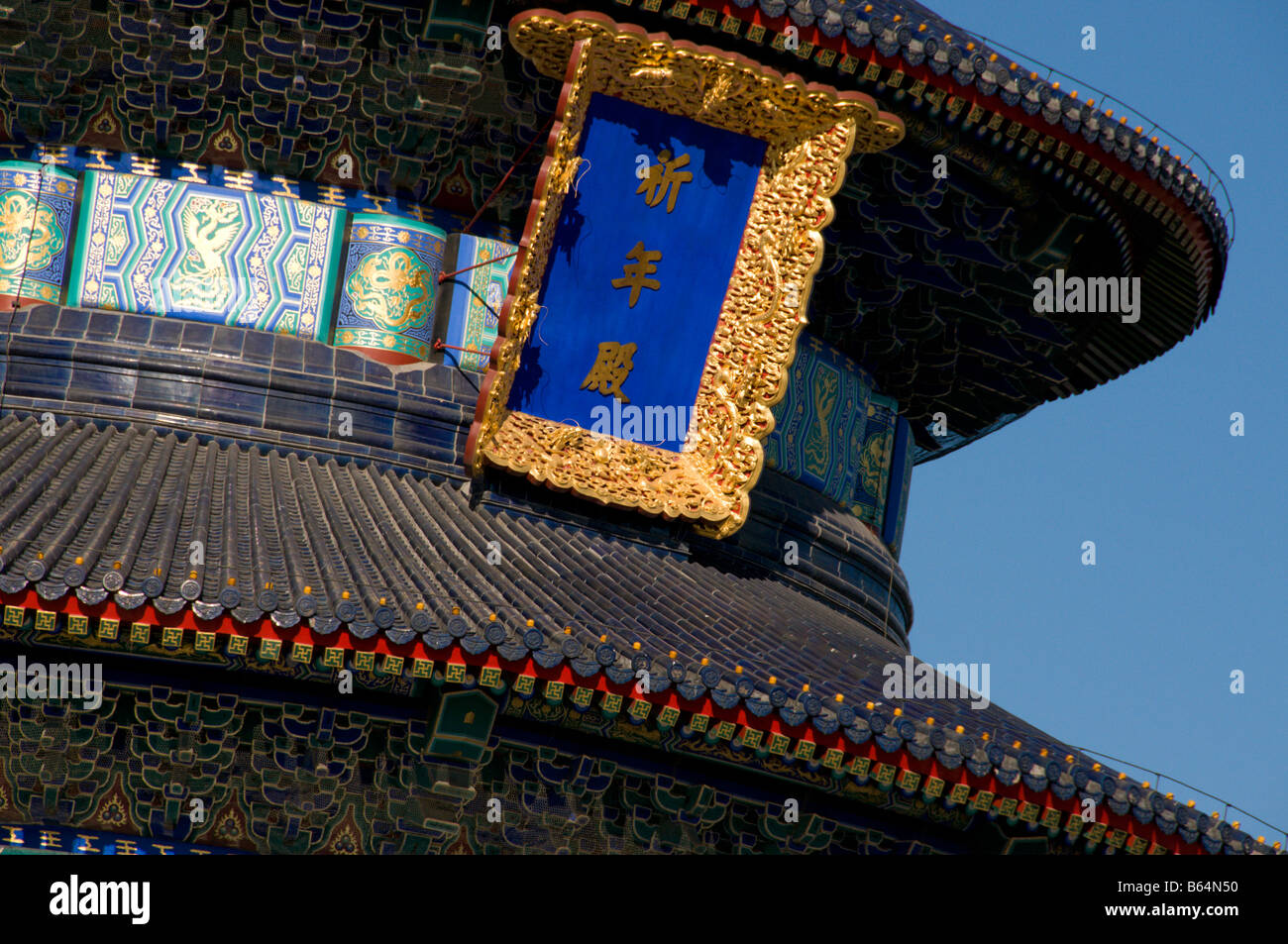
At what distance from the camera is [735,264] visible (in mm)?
11852

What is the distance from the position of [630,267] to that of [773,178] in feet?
3.61

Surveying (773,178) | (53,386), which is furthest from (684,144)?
(53,386)

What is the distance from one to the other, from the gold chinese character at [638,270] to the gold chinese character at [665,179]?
11.5 inches

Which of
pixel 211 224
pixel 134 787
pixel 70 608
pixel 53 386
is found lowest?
pixel 134 787

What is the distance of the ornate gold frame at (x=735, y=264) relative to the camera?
36.4ft

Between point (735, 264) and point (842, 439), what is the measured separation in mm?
2128

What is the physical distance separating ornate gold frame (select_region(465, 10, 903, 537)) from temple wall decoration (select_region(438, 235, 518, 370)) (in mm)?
714

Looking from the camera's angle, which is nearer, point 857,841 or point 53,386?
point 857,841

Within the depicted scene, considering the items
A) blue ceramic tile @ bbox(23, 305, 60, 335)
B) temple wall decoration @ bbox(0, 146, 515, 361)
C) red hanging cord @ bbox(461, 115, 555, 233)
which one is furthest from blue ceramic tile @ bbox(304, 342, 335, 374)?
blue ceramic tile @ bbox(23, 305, 60, 335)

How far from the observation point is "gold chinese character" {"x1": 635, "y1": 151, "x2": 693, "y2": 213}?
38.0 feet

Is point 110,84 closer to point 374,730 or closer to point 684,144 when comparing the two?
point 684,144

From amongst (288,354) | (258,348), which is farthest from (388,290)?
(258,348)

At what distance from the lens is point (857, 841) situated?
10.1 m

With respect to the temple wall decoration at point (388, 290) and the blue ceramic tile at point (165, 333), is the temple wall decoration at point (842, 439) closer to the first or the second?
the temple wall decoration at point (388, 290)
